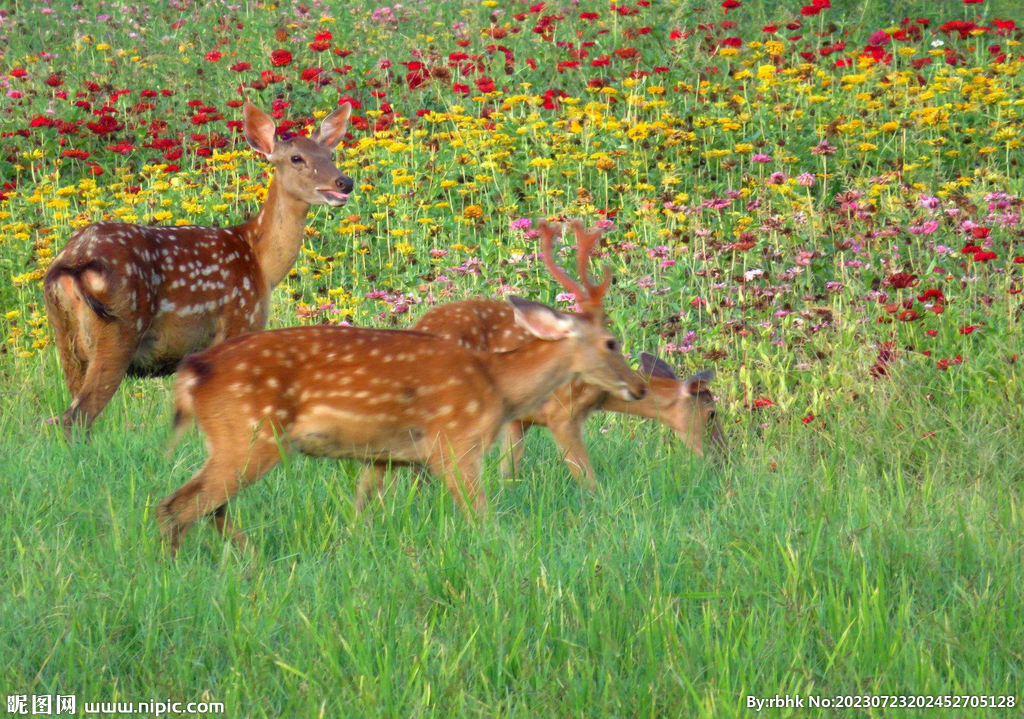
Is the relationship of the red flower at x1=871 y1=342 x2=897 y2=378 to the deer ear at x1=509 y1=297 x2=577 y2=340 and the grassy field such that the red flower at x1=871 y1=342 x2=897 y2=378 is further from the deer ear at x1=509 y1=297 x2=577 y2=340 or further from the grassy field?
the deer ear at x1=509 y1=297 x2=577 y2=340

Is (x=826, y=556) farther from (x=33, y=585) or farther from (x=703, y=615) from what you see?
(x=33, y=585)

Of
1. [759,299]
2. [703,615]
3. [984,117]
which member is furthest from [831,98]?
[703,615]

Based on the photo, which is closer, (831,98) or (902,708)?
(902,708)

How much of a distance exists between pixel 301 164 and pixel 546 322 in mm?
2528

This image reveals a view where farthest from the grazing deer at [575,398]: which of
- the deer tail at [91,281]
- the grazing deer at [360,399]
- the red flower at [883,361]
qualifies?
the deer tail at [91,281]

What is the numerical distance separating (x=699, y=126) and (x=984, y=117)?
1.95 metres

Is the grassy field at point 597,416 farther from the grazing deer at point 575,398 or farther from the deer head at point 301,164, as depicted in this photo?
the deer head at point 301,164

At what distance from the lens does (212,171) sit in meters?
9.70

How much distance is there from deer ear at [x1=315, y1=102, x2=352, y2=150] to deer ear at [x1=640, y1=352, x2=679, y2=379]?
7.90 ft

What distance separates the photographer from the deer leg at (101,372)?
6.25m

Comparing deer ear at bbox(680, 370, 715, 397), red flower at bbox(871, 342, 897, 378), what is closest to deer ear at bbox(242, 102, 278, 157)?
deer ear at bbox(680, 370, 715, 397)

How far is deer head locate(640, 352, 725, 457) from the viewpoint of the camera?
6262 mm

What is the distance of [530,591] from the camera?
12.3ft

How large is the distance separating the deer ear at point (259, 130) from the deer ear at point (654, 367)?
96.6 inches
